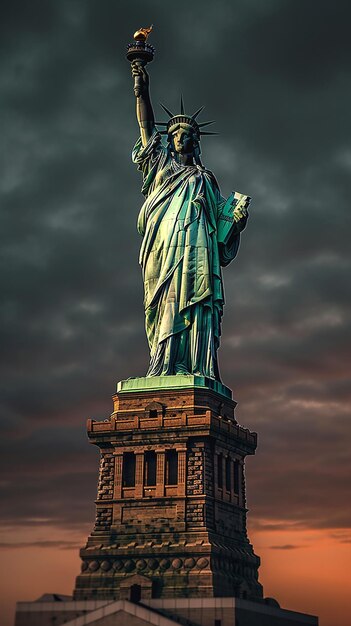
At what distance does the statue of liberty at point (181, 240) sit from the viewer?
246 feet

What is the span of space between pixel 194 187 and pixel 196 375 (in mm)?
12812

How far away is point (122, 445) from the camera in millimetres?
72250

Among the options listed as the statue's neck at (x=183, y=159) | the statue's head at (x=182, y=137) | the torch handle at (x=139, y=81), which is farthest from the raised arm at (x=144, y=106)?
the statue's neck at (x=183, y=159)

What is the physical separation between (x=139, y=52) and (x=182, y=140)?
250 inches

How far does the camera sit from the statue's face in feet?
261

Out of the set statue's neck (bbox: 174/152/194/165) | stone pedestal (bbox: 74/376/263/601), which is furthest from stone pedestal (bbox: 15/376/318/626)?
statue's neck (bbox: 174/152/194/165)

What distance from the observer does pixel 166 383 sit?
240 feet

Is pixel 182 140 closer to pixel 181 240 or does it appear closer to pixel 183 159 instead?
pixel 183 159

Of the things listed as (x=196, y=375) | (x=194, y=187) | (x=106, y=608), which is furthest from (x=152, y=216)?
(x=106, y=608)

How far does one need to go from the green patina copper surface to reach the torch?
19.1m

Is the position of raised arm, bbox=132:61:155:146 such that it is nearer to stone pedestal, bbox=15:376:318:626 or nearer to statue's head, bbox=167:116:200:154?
statue's head, bbox=167:116:200:154

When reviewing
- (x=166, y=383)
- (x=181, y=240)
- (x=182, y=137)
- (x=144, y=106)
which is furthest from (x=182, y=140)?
(x=166, y=383)

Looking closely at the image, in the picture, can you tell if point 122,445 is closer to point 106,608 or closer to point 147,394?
point 147,394

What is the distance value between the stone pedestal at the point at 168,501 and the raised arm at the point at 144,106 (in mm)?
17082
